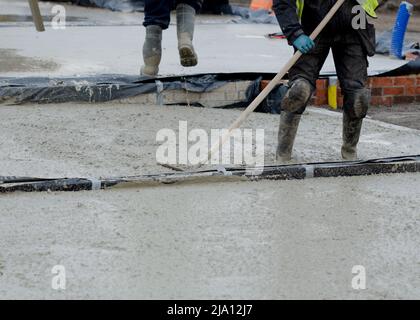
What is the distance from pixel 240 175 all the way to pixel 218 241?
95 cm

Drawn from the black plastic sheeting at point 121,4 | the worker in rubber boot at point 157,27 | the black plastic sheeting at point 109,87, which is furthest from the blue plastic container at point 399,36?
the black plastic sheeting at point 121,4

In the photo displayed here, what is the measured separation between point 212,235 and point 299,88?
1.49 metres

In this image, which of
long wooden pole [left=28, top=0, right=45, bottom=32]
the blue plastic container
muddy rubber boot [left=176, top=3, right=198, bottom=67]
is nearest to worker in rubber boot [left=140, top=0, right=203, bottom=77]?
muddy rubber boot [left=176, top=3, right=198, bottom=67]

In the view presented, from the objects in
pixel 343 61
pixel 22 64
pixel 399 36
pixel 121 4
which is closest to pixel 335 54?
pixel 343 61

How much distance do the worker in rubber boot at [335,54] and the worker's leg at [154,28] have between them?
1.82 m

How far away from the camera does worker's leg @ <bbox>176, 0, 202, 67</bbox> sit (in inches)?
259

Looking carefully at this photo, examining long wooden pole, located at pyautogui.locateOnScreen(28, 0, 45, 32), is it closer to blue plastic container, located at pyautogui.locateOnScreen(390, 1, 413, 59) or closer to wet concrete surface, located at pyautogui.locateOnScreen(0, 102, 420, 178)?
wet concrete surface, located at pyautogui.locateOnScreen(0, 102, 420, 178)

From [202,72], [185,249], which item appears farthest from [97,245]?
[202,72]

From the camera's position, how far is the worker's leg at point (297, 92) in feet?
16.5

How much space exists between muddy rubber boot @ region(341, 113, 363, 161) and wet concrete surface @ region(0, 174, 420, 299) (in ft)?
1.81

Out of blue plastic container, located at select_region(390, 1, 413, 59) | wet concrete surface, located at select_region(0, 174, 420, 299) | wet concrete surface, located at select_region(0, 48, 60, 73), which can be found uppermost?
blue plastic container, located at select_region(390, 1, 413, 59)

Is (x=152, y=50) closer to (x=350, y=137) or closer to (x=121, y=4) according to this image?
(x=350, y=137)

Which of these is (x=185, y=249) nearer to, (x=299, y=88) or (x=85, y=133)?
(x=299, y=88)

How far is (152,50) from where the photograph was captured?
673 centimetres
